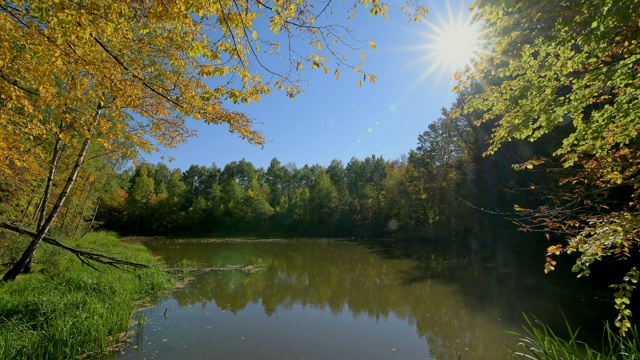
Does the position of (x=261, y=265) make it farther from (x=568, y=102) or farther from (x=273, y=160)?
(x=273, y=160)

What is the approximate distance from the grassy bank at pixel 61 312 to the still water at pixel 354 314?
740 millimetres

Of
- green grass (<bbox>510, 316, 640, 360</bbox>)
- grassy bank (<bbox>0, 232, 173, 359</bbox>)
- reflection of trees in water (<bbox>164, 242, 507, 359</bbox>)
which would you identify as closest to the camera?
green grass (<bbox>510, 316, 640, 360</bbox>)

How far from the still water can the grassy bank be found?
740 millimetres

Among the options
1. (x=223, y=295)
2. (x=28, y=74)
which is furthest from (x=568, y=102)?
(x=223, y=295)

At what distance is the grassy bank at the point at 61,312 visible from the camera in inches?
233

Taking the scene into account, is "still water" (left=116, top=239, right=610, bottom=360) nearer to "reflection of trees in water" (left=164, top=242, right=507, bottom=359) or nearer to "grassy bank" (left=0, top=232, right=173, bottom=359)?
"reflection of trees in water" (left=164, top=242, right=507, bottom=359)

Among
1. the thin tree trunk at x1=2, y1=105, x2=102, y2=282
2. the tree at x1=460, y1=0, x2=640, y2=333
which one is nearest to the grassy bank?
the thin tree trunk at x1=2, y1=105, x2=102, y2=282

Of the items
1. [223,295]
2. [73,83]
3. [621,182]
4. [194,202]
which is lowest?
[223,295]

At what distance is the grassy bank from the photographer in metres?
5.92

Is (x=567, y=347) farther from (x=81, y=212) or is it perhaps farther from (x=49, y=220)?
(x=81, y=212)

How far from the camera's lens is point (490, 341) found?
8.13m

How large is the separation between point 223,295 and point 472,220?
22887 millimetres

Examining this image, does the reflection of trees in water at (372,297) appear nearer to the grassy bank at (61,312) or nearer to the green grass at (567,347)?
the grassy bank at (61,312)

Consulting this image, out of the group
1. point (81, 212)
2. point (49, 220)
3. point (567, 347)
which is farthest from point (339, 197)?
point (567, 347)
